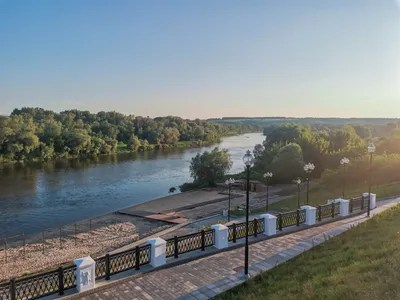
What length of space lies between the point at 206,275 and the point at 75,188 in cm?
3561

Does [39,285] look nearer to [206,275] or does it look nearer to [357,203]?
[206,275]

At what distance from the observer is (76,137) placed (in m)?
73.5

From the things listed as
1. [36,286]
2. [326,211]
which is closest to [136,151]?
[326,211]

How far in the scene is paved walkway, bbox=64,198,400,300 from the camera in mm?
8358

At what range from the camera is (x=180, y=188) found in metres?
44.6

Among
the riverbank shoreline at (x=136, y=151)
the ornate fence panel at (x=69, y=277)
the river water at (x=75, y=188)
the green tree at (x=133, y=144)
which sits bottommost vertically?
the river water at (x=75, y=188)

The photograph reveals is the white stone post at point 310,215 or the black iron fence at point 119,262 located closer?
the black iron fence at point 119,262

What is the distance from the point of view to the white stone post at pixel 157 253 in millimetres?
9820

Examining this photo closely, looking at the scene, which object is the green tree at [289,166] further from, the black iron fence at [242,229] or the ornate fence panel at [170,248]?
the ornate fence panel at [170,248]

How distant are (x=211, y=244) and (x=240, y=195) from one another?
28.6m

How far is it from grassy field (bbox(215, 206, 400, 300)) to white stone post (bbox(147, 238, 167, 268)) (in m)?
2.44

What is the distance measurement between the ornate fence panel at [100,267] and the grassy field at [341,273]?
10.4ft

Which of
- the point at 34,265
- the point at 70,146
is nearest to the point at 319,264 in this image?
the point at 34,265

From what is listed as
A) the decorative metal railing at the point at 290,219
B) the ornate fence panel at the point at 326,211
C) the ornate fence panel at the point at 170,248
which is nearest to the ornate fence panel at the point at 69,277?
the ornate fence panel at the point at 170,248
